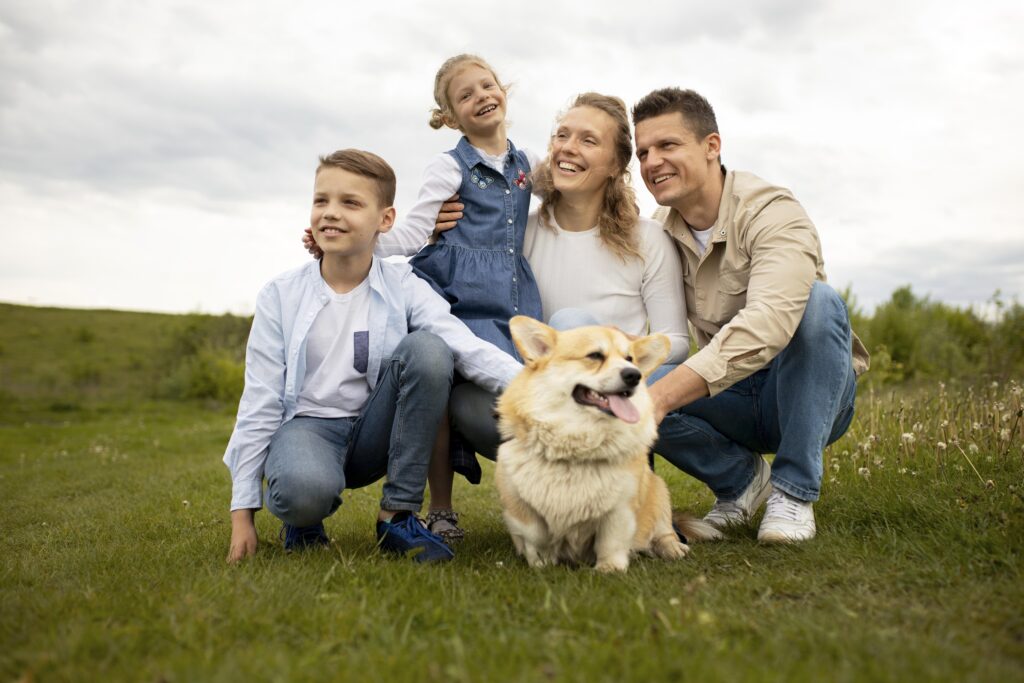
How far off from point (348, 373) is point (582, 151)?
1729mm

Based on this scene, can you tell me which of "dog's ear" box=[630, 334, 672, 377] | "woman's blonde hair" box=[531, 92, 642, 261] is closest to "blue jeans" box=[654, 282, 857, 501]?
"dog's ear" box=[630, 334, 672, 377]

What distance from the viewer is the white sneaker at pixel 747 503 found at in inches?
154

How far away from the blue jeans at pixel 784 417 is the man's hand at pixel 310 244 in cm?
207

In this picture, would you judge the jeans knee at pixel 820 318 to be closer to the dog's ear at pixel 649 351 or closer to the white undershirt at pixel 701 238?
the white undershirt at pixel 701 238

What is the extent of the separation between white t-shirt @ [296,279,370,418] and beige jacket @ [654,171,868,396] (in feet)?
5.23

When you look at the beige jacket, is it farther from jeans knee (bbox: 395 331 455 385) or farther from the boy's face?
the boy's face

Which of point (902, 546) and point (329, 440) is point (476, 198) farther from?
point (902, 546)

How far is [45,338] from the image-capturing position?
25.2m

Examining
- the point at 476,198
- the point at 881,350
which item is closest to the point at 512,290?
the point at 476,198

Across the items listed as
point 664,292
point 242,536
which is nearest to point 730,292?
point 664,292

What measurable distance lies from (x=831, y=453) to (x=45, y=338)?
2708cm

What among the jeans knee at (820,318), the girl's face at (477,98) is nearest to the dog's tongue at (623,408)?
the jeans knee at (820,318)

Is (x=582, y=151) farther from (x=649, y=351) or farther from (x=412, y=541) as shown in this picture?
(x=412, y=541)

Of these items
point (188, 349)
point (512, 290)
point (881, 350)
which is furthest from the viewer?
point (188, 349)
